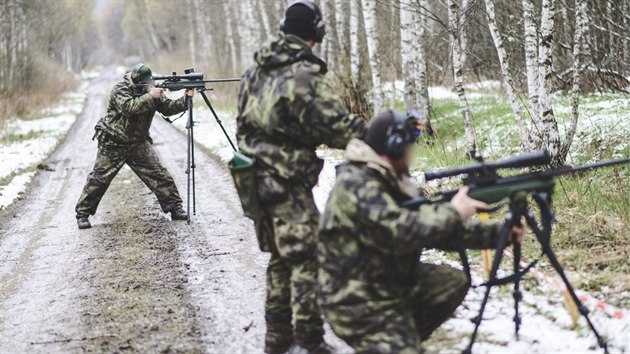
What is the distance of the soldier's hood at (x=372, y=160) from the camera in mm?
3336

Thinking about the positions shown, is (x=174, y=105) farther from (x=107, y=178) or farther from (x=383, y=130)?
(x=383, y=130)

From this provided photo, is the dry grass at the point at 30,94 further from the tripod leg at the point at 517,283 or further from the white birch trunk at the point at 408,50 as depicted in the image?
the tripod leg at the point at 517,283

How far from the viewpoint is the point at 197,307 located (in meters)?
5.28

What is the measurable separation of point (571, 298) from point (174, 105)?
589 cm

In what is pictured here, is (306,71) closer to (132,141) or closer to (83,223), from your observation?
(132,141)

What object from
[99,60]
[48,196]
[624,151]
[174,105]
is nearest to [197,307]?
[174,105]

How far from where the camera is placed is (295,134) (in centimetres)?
384

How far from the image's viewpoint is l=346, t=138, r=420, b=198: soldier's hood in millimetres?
3336

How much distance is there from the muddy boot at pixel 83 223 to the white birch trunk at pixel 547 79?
608cm

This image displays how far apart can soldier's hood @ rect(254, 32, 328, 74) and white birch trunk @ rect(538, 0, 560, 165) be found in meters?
4.07

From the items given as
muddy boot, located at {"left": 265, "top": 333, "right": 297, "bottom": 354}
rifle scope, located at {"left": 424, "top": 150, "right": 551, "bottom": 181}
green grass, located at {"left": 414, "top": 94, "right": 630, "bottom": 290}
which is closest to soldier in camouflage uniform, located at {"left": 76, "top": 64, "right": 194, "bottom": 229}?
green grass, located at {"left": 414, "top": 94, "right": 630, "bottom": 290}

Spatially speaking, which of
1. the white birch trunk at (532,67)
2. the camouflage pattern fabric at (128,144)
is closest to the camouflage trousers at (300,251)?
the white birch trunk at (532,67)

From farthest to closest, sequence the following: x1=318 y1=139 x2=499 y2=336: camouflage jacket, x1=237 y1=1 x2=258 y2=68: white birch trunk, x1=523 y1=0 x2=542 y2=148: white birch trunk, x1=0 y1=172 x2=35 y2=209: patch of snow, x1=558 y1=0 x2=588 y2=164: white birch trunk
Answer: x1=237 y1=1 x2=258 y2=68: white birch trunk < x1=0 y1=172 x2=35 y2=209: patch of snow < x1=523 y1=0 x2=542 y2=148: white birch trunk < x1=558 y1=0 x2=588 y2=164: white birch trunk < x1=318 y1=139 x2=499 y2=336: camouflage jacket

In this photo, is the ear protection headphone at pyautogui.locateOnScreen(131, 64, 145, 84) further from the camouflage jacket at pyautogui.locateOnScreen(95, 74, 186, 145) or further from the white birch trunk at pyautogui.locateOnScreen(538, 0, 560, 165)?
the white birch trunk at pyautogui.locateOnScreen(538, 0, 560, 165)
